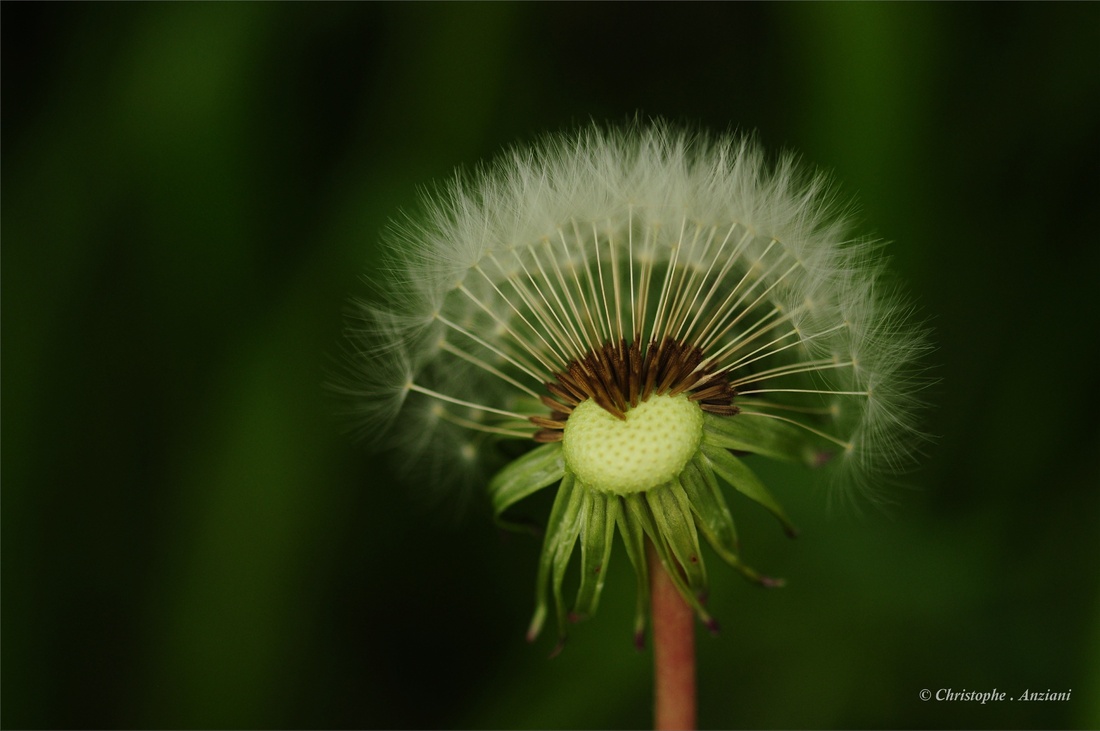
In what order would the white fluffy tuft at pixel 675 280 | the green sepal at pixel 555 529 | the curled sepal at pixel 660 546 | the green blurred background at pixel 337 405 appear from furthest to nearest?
1. the green blurred background at pixel 337 405
2. the white fluffy tuft at pixel 675 280
3. the green sepal at pixel 555 529
4. the curled sepal at pixel 660 546

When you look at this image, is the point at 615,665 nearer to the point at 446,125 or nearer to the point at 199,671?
the point at 199,671

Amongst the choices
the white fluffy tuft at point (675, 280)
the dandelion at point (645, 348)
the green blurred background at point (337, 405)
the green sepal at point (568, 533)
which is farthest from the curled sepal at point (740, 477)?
the green blurred background at point (337, 405)

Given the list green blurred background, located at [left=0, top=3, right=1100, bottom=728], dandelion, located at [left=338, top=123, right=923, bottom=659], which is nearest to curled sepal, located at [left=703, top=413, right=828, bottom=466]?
dandelion, located at [left=338, top=123, right=923, bottom=659]

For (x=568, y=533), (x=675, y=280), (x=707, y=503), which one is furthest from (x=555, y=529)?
(x=675, y=280)

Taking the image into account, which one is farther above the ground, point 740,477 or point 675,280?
point 675,280

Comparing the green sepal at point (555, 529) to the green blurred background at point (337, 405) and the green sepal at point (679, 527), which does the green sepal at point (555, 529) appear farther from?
the green blurred background at point (337, 405)

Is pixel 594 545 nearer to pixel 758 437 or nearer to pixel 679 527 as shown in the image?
pixel 679 527

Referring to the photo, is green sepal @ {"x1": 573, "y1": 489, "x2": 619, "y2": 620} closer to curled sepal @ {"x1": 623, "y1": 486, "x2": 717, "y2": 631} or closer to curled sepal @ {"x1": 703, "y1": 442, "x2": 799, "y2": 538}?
curled sepal @ {"x1": 623, "y1": 486, "x2": 717, "y2": 631}
